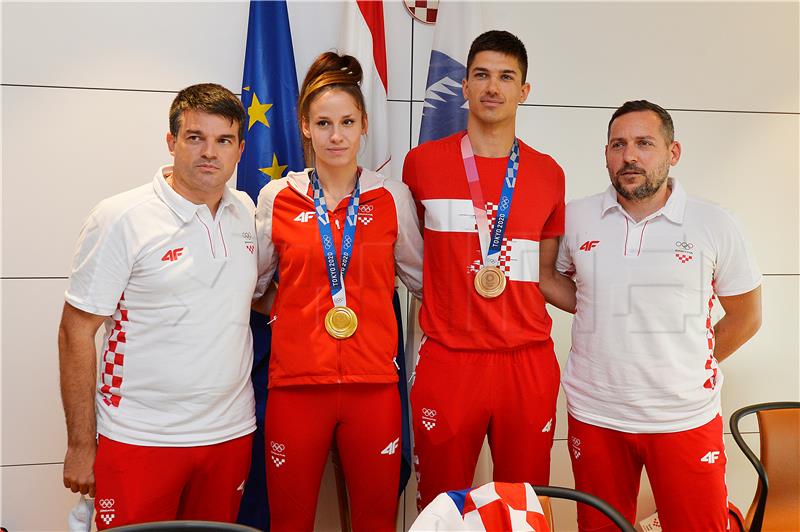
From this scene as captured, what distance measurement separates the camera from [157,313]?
1.96 m

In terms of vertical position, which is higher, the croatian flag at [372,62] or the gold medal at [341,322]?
the croatian flag at [372,62]

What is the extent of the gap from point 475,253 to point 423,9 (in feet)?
4.52

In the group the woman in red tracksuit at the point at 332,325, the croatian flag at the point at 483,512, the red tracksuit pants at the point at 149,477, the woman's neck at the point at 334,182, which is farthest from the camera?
the woman's neck at the point at 334,182

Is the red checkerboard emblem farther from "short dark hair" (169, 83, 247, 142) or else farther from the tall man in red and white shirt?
"short dark hair" (169, 83, 247, 142)

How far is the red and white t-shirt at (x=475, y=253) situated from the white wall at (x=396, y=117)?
78 cm

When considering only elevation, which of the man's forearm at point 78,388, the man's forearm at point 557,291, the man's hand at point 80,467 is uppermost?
the man's forearm at point 557,291

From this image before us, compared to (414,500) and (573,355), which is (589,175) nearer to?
(573,355)

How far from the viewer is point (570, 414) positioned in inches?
92.4

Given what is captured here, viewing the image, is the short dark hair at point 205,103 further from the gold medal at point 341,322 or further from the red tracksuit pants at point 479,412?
the red tracksuit pants at point 479,412

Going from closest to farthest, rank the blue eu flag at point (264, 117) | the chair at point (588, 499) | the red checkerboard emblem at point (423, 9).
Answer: the chair at point (588, 499) < the blue eu flag at point (264, 117) < the red checkerboard emblem at point (423, 9)

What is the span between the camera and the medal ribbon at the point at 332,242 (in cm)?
216

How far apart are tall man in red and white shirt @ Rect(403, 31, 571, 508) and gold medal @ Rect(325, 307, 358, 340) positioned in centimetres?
29

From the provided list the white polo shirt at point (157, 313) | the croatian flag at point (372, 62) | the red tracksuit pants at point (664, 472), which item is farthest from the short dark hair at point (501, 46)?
the red tracksuit pants at point (664, 472)

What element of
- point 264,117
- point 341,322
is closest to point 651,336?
point 341,322
